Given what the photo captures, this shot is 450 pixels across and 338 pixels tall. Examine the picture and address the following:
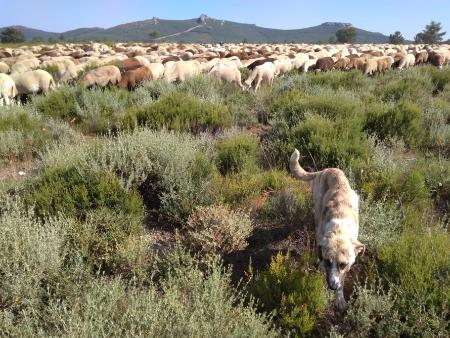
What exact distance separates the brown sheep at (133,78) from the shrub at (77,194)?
8.07 m

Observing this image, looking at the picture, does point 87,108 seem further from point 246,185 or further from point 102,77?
point 246,185

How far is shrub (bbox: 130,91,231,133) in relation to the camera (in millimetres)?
8141

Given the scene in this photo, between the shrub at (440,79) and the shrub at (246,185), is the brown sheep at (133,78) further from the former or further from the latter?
the shrub at (440,79)

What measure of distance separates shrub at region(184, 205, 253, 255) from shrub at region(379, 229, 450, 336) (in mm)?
1447

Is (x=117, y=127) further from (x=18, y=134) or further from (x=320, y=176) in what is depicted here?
(x=320, y=176)

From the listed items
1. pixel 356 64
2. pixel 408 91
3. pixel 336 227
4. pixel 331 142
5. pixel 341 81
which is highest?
pixel 356 64

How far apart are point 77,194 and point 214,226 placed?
1.70 meters

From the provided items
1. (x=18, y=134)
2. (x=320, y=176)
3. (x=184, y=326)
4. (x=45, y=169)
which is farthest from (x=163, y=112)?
(x=184, y=326)

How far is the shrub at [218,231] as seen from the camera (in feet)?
14.0

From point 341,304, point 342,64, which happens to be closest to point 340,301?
point 341,304

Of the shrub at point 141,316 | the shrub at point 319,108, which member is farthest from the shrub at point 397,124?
the shrub at point 141,316

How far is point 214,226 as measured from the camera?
4.39 m

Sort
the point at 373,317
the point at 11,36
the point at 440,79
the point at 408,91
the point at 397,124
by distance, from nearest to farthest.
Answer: the point at 373,317 < the point at 397,124 < the point at 408,91 < the point at 440,79 < the point at 11,36

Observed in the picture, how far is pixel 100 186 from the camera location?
16.0 ft
